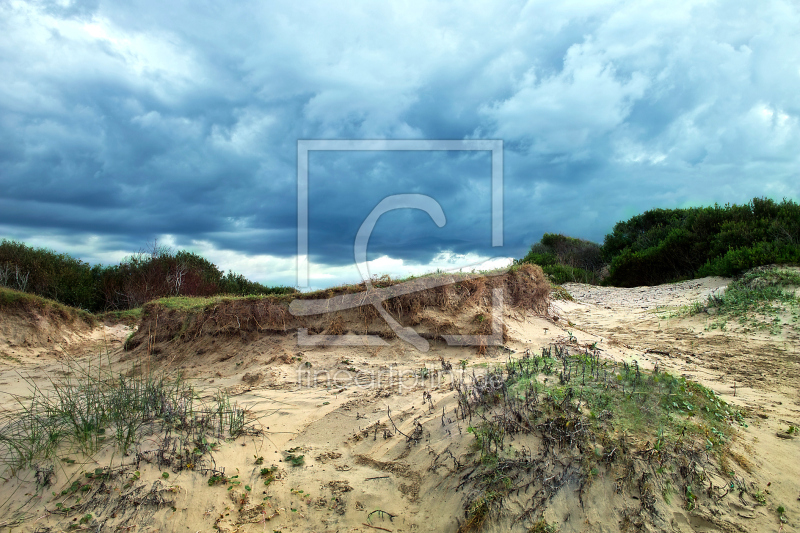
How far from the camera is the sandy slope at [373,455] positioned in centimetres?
307

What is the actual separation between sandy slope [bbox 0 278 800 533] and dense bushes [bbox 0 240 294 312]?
39.1 ft

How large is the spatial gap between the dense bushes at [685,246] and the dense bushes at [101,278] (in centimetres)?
1599

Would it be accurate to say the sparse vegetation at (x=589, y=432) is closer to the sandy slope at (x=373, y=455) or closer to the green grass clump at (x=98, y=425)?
the sandy slope at (x=373, y=455)

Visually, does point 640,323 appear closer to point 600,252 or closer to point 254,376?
point 254,376

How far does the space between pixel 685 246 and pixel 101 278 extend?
28.0 metres

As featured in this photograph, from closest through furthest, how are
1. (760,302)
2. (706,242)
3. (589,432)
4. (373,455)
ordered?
1. (589,432)
2. (373,455)
3. (760,302)
4. (706,242)

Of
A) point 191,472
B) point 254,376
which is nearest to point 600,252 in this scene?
point 254,376

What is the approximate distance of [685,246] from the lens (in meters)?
20.8

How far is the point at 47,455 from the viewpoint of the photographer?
11.5ft

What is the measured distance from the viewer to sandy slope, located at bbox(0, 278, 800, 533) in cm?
307

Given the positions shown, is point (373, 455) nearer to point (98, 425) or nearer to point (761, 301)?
point (98, 425)

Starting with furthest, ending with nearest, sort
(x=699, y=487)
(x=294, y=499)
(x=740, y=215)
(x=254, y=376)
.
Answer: (x=740, y=215), (x=254, y=376), (x=294, y=499), (x=699, y=487)

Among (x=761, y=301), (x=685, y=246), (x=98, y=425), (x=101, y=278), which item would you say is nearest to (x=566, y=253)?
(x=685, y=246)

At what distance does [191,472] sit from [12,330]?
11.4 meters
